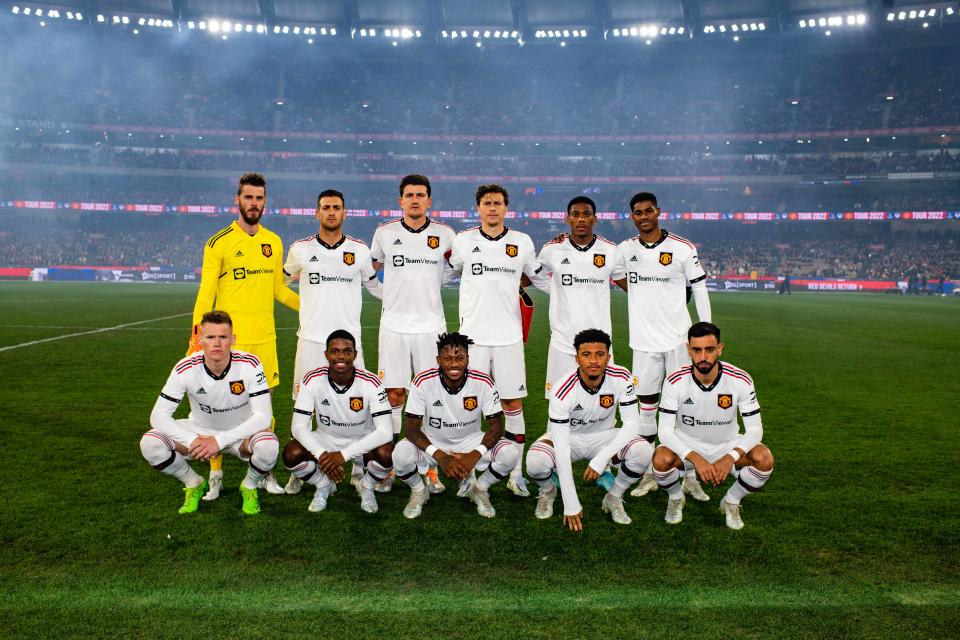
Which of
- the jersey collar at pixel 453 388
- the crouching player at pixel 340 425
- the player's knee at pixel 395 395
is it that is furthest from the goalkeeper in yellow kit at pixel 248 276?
the jersey collar at pixel 453 388

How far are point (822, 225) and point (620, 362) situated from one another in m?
45.5

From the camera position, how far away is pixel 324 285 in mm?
5660

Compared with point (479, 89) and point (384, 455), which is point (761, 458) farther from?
point (479, 89)

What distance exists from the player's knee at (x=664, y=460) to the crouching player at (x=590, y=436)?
8cm

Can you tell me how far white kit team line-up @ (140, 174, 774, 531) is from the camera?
4719 mm

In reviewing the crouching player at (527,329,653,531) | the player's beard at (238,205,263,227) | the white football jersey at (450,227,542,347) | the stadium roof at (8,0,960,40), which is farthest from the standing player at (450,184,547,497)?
the stadium roof at (8,0,960,40)

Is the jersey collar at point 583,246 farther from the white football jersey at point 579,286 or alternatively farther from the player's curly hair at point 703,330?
the player's curly hair at point 703,330

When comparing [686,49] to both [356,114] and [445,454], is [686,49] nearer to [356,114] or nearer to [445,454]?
[356,114]

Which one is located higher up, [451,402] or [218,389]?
[218,389]

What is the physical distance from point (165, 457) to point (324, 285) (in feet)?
5.82

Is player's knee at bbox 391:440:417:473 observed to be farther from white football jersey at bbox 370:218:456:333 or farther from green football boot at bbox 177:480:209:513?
green football boot at bbox 177:480:209:513

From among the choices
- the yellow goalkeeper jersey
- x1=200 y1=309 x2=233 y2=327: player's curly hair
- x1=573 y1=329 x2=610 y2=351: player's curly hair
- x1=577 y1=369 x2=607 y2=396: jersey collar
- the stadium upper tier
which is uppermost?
the stadium upper tier

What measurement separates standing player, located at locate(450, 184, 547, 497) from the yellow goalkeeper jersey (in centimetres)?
150

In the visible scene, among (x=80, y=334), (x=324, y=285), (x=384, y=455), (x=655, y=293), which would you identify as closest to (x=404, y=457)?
(x=384, y=455)
